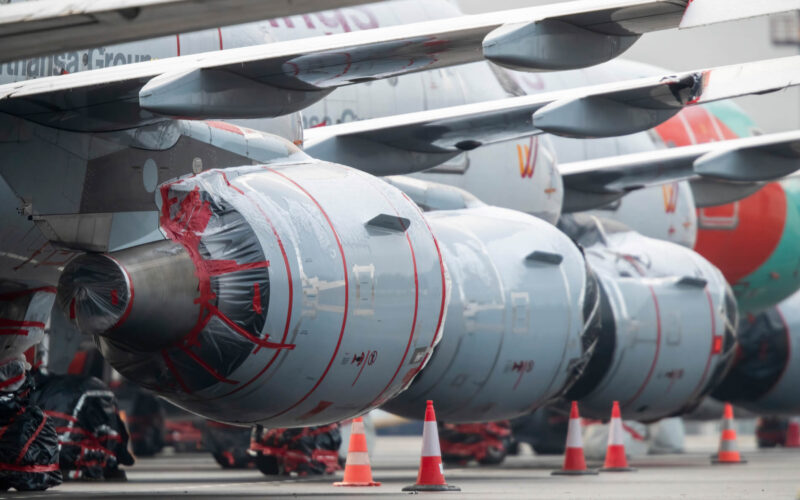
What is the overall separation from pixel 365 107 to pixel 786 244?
8740mm

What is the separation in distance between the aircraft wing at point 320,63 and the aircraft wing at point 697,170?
517 centimetres

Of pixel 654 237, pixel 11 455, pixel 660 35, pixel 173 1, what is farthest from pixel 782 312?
pixel 660 35

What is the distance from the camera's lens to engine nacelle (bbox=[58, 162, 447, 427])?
8.64 m

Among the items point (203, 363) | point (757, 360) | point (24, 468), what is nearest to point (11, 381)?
point (24, 468)

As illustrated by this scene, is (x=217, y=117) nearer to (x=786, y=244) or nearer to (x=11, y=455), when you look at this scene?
(x=11, y=455)

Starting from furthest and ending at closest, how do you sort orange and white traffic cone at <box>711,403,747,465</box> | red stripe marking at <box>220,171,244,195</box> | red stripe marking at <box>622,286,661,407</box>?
orange and white traffic cone at <box>711,403,747,465</box>
red stripe marking at <box>622,286,661,407</box>
red stripe marking at <box>220,171,244,195</box>

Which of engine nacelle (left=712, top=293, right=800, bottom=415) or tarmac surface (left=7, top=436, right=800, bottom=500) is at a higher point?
engine nacelle (left=712, top=293, right=800, bottom=415)

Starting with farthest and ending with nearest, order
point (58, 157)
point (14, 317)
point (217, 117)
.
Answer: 1. point (14, 317)
2. point (58, 157)
3. point (217, 117)

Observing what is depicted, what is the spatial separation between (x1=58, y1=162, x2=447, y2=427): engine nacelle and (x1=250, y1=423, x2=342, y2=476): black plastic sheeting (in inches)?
165

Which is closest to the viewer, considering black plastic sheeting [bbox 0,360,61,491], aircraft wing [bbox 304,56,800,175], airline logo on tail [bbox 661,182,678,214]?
aircraft wing [bbox 304,56,800,175]

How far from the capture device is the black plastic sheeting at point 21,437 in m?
10.5

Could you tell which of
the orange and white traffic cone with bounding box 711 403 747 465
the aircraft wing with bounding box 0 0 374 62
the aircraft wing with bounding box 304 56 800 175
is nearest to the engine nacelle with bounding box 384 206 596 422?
the aircraft wing with bounding box 304 56 800 175

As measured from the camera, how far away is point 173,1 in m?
5.53

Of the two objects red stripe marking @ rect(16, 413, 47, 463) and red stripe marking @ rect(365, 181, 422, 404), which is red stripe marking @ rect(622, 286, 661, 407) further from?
red stripe marking @ rect(16, 413, 47, 463)
